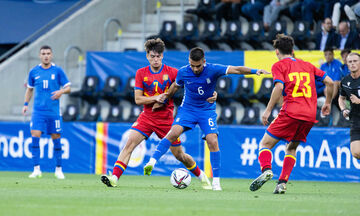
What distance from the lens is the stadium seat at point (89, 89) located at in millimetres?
18578

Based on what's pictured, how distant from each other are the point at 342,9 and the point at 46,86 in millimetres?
7628

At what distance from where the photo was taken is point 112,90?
60.5 ft

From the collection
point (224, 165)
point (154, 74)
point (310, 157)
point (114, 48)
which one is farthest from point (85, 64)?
point (154, 74)

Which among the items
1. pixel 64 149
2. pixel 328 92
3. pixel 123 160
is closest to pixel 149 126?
pixel 123 160

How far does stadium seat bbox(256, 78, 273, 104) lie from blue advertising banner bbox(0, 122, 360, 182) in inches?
71.3

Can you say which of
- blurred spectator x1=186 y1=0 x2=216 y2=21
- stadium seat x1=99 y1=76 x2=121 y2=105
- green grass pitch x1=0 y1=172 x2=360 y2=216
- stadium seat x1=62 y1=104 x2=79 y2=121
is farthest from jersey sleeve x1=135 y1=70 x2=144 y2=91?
blurred spectator x1=186 y1=0 x2=216 y2=21

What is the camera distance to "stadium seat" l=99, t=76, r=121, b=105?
18.4 m

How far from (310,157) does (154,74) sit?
5.24 m

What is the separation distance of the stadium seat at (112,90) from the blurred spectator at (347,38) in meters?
5.58

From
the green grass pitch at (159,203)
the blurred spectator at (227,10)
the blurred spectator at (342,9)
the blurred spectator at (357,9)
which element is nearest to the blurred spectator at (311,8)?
the blurred spectator at (342,9)

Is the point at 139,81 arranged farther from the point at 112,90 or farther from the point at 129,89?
the point at 112,90

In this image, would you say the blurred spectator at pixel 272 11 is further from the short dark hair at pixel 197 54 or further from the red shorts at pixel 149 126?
the short dark hair at pixel 197 54

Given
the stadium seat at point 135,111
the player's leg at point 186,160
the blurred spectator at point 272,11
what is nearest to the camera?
the player's leg at point 186,160

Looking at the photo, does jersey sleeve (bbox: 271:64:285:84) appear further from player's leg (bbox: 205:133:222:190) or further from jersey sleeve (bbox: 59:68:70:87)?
jersey sleeve (bbox: 59:68:70:87)
